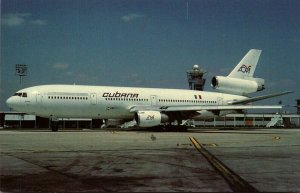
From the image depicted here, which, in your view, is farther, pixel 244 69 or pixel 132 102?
pixel 244 69

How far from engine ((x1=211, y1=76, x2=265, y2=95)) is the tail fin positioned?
65cm

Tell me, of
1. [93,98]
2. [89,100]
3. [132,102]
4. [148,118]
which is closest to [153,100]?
[132,102]

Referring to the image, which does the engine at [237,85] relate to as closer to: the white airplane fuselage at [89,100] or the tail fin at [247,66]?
the tail fin at [247,66]

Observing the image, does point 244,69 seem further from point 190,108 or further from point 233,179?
point 233,179

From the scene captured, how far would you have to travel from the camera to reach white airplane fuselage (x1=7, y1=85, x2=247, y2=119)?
36375 mm

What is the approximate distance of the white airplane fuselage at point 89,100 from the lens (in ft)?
119

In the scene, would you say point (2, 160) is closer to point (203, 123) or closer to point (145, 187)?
point (145, 187)

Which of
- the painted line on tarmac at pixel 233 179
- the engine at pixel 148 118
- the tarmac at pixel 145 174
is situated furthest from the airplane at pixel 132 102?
the painted line on tarmac at pixel 233 179

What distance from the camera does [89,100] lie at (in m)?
38.1

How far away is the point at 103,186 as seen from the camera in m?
8.13

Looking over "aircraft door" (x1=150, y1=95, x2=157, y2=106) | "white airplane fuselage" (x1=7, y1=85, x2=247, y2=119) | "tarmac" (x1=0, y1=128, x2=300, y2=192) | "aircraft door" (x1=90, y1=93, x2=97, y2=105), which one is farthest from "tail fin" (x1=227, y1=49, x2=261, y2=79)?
"tarmac" (x1=0, y1=128, x2=300, y2=192)

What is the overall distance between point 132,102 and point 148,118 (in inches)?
148

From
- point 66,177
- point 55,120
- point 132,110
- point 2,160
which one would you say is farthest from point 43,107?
point 66,177

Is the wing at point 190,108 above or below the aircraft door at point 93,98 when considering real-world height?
below
